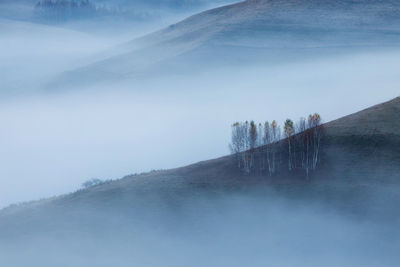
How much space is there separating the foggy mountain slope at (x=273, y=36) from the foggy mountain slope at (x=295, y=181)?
92.7 meters

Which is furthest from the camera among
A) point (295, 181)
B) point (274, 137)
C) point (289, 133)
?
point (274, 137)

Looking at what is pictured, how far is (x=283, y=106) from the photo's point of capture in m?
156

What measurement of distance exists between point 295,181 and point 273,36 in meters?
108

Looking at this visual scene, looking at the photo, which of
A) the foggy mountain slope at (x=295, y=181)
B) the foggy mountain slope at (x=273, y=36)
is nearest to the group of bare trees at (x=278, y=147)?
the foggy mountain slope at (x=295, y=181)

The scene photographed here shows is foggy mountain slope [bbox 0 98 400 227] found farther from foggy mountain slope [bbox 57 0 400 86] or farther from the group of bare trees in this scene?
foggy mountain slope [bbox 57 0 400 86]

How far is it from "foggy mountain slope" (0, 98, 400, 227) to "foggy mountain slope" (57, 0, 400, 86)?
3650 inches

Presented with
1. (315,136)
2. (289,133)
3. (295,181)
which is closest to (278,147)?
(289,133)

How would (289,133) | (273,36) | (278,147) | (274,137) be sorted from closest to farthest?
(289,133) < (278,147) < (274,137) < (273,36)

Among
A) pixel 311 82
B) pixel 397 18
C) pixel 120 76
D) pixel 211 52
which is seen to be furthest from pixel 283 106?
pixel 120 76

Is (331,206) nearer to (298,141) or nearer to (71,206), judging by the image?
(298,141)

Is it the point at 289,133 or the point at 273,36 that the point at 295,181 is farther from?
the point at 273,36

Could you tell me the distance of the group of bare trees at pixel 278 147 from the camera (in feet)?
166

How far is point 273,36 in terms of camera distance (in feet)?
489

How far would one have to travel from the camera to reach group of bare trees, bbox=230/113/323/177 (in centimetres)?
5047
